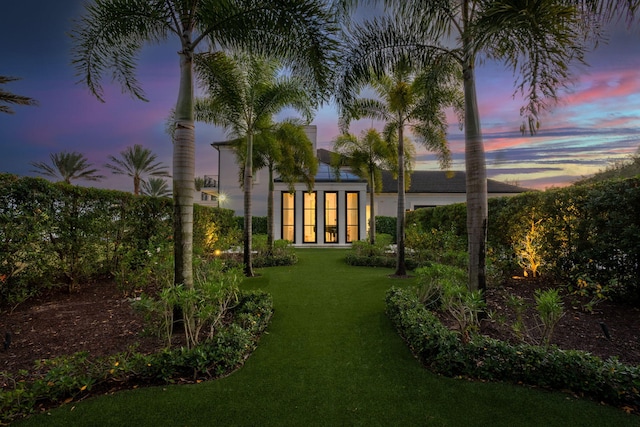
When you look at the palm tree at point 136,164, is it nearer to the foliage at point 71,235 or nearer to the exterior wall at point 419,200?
the exterior wall at point 419,200

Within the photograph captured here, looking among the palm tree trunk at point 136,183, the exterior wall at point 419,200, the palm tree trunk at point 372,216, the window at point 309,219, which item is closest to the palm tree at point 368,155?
the palm tree trunk at point 372,216

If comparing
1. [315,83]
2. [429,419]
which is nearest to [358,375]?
[429,419]

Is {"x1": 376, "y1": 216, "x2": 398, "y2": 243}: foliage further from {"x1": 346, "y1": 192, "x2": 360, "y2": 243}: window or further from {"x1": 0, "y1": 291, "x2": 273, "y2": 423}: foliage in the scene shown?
{"x1": 0, "y1": 291, "x2": 273, "y2": 423}: foliage

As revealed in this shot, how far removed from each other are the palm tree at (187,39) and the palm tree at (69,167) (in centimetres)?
2453

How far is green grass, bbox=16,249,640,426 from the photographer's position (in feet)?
8.32

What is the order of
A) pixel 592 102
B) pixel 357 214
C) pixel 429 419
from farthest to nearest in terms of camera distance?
pixel 357 214, pixel 592 102, pixel 429 419

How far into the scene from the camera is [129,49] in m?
5.64

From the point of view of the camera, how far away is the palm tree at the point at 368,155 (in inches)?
571

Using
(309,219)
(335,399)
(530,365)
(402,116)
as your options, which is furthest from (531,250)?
(309,219)

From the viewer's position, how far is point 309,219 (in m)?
19.6

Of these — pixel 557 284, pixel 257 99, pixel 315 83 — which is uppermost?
pixel 257 99

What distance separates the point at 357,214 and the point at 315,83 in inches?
571

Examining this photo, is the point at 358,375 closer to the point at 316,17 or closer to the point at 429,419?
the point at 429,419

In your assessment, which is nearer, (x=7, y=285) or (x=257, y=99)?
(x=7, y=285)
